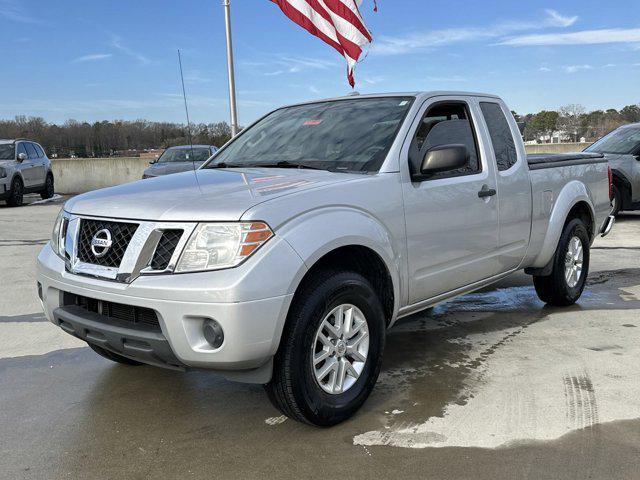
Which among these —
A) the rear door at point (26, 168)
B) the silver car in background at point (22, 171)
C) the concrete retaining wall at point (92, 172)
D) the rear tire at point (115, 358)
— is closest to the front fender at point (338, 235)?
the rear tire at point (115, 358)

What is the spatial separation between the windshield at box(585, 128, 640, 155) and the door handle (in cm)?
828

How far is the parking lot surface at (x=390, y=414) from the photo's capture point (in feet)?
9.74

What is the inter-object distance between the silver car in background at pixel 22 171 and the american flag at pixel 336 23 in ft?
32.8

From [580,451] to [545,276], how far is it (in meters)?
2.70

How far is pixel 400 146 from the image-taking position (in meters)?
3.86

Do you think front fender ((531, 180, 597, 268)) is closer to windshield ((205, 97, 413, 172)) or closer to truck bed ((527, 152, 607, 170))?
truck bed ((527, 152, 607, 170))

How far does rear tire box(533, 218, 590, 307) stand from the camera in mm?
5461

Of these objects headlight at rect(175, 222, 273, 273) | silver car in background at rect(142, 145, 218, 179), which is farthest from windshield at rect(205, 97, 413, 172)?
silver car in background at rect(142, 145, 218, 179)

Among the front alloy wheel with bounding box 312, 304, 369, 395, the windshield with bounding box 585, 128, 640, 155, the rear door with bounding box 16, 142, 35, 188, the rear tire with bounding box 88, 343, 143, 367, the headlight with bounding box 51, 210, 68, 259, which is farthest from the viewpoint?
the rear door with bounding box 16, 142, 35, 188

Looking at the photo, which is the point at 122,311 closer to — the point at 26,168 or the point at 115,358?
the point at 115,358

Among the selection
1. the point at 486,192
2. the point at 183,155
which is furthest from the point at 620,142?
the point at 183,155

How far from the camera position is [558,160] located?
5473 millimetres

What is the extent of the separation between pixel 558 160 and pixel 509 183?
104 cm

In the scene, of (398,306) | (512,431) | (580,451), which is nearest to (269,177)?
(398,306)
